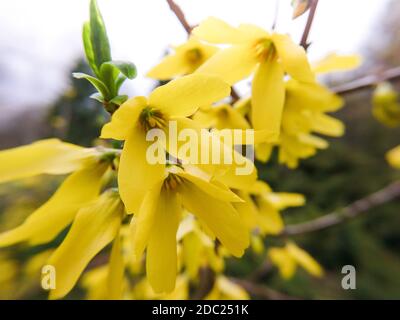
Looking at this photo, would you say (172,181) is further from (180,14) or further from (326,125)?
(326,125)

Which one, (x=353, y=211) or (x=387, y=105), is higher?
(x=387, y=105)

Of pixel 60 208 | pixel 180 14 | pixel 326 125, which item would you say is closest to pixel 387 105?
pixel 326 125

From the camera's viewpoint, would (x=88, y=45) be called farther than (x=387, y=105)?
No

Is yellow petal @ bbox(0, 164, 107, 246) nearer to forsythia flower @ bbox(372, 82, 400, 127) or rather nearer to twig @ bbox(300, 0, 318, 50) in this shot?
twig @ bbox(300, 0, 318, 50)

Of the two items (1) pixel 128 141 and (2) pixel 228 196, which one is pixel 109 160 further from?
(2) pixel 228 196

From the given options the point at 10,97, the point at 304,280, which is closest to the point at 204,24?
the point at 304,280

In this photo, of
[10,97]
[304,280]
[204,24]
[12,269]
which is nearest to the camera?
[204,24]
